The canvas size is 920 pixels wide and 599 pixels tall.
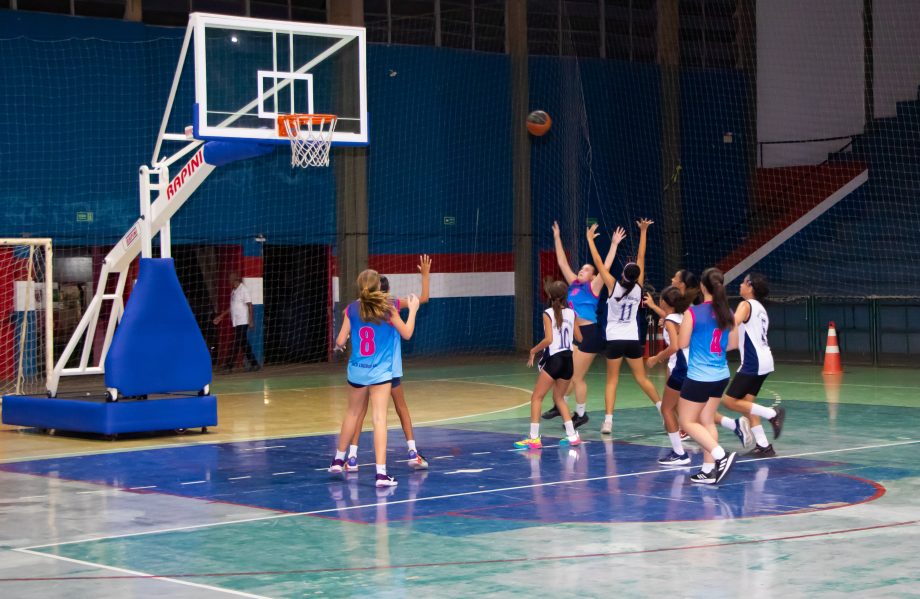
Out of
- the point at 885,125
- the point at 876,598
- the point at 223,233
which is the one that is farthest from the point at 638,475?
the point at 885,125

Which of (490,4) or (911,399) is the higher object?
(490,4)

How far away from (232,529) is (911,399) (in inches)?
500

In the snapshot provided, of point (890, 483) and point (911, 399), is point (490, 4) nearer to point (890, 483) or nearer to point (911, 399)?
point (911, 399)

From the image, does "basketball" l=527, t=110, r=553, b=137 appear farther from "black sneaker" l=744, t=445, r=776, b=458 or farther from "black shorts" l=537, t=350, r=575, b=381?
"black sneaker" l=744, t=445, r=776, b=458

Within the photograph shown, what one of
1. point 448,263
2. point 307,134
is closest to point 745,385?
point 307,134

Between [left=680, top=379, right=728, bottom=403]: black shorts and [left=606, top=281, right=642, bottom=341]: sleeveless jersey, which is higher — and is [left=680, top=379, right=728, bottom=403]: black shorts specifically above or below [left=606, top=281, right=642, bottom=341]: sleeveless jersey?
below

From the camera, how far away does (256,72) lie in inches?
632

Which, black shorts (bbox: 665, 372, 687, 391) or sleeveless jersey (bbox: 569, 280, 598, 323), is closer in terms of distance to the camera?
black shorts (bbox: 665, 372, 687, 391)

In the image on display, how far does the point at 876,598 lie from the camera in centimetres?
709

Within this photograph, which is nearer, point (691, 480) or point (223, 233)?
point (691, 480)

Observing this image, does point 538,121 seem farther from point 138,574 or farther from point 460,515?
point 138,574

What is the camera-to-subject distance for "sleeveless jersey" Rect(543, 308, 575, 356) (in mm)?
13945

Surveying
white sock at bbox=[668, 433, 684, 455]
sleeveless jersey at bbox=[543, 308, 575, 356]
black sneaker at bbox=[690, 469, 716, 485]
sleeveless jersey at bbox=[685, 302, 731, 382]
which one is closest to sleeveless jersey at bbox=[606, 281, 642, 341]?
sleeveless jersey at bbox=[543, 308, 575, 356]

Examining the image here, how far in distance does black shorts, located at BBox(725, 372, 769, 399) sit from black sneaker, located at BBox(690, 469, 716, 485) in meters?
1.51
